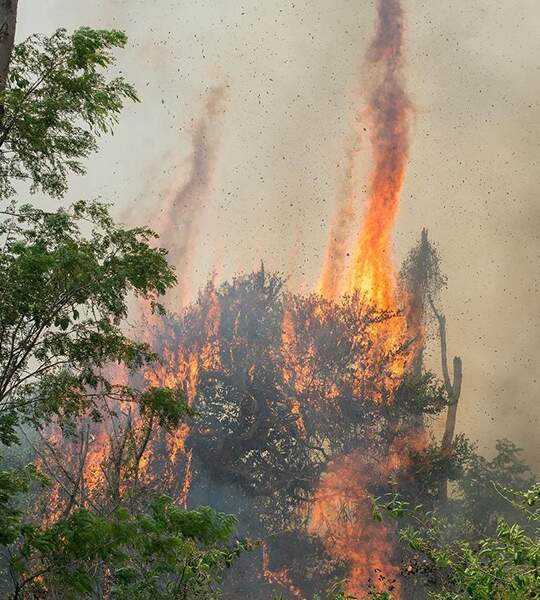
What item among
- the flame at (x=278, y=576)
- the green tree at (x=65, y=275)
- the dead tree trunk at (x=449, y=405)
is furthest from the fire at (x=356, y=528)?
the green tree at (x=65, y=275)

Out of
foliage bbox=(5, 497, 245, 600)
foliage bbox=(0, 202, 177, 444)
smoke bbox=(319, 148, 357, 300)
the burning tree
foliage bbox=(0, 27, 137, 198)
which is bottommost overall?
foliage bbox=(5, 497, 245, 600)

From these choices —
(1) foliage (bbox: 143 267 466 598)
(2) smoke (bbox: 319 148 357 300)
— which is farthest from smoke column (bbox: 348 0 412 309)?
(1) foliage (bbox: 143 267 466 598)

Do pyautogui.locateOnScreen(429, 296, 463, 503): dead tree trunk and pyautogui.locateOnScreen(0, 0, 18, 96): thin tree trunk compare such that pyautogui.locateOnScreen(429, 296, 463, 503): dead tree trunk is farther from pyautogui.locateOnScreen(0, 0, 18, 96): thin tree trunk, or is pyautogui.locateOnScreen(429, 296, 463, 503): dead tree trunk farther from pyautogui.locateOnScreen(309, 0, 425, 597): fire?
pyautogui.locateOnScreen(0, 0, 18, 96): thin tree trunk

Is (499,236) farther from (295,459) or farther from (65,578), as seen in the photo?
(65,578)

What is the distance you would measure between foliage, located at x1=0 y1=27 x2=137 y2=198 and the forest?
0.08 feet

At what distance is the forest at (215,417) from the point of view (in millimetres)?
7203

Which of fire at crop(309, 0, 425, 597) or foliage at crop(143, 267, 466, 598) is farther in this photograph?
fire at crop(309, 0, 425, 597)

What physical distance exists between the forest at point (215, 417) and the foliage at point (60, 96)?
25 millimetres

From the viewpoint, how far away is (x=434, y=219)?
71688mm

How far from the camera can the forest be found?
720 cm

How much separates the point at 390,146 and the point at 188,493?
3466cm

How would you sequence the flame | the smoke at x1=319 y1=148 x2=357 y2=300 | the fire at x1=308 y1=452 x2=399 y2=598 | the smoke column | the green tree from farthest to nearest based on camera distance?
the smoke at x1=319 y1=148 x2=357 y2=300 < the smoke column < the fire at x1=308 y1=452 x2=399 y2=598 < the flame < the green tree

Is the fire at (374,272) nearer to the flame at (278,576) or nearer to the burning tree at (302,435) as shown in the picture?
the burning tree at (302,435)

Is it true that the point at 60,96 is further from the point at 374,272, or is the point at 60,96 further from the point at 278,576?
the point at 374,272
